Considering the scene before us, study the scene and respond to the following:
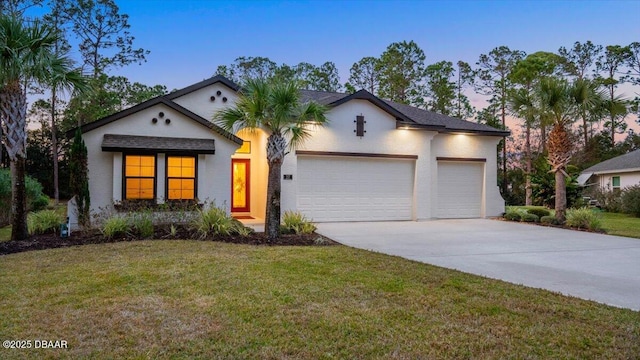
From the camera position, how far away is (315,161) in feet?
47.9

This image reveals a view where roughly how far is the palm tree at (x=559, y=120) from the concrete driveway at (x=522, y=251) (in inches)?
74.9

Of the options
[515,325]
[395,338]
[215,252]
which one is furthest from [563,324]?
[215,252]

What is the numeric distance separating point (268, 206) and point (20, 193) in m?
5.74

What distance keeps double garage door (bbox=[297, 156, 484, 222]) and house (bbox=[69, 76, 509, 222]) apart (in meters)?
0.04

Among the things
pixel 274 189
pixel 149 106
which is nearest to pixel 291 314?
pixel 274 189

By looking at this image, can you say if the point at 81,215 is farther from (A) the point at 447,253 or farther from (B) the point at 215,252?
(A) the point at 447,253

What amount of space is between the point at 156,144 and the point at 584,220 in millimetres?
13984

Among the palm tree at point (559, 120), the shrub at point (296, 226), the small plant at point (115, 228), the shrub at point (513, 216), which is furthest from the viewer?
the shrub at point (513, 216)

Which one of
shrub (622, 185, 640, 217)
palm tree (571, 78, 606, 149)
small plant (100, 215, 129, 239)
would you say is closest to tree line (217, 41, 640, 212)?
shrub (622, 185, 640, 217)

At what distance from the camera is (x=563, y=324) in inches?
167

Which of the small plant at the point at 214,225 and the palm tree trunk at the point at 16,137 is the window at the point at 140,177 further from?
the palm tree trunk at the point at 16,137

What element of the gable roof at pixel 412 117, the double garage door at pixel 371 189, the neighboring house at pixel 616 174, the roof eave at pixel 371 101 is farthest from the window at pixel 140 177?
the neighboring house at pixel 616 174

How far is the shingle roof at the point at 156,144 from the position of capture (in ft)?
37.9

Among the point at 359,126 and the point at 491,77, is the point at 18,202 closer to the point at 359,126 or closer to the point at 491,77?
the point at 359,126
